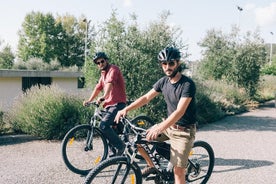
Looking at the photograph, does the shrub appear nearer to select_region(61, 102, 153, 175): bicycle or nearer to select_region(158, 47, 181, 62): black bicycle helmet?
select_region(61, 102, 153, 175): bicycle

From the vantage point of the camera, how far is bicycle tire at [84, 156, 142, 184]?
3594 mm

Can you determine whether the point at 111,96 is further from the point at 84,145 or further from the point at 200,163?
the point at 200,163

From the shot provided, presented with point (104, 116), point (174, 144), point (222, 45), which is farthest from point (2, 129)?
point (222, 45)

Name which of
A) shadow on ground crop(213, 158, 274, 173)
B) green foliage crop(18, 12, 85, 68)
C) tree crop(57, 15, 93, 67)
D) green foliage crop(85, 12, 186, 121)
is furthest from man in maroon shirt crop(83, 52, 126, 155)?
tree crop(57, 15, 93, 67)

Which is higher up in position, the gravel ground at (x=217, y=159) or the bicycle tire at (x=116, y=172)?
the bicycle tire at (x=116, y=172)

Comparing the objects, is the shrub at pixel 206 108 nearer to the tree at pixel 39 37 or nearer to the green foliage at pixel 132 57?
the green foliage at pixel 132 57

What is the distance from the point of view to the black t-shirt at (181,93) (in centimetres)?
374

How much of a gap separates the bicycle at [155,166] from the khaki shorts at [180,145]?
24 centimetres

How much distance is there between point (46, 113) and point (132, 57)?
354 cm

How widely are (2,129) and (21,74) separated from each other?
12.2m

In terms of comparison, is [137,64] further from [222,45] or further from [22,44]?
[22,44]

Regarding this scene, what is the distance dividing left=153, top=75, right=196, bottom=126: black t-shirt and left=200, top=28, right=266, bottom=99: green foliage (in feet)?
52.9

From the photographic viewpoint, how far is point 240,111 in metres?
15.6

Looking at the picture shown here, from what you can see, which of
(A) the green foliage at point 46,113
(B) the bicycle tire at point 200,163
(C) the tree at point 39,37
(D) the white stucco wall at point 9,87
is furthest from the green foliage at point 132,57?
(C) the tree at point 39,37
